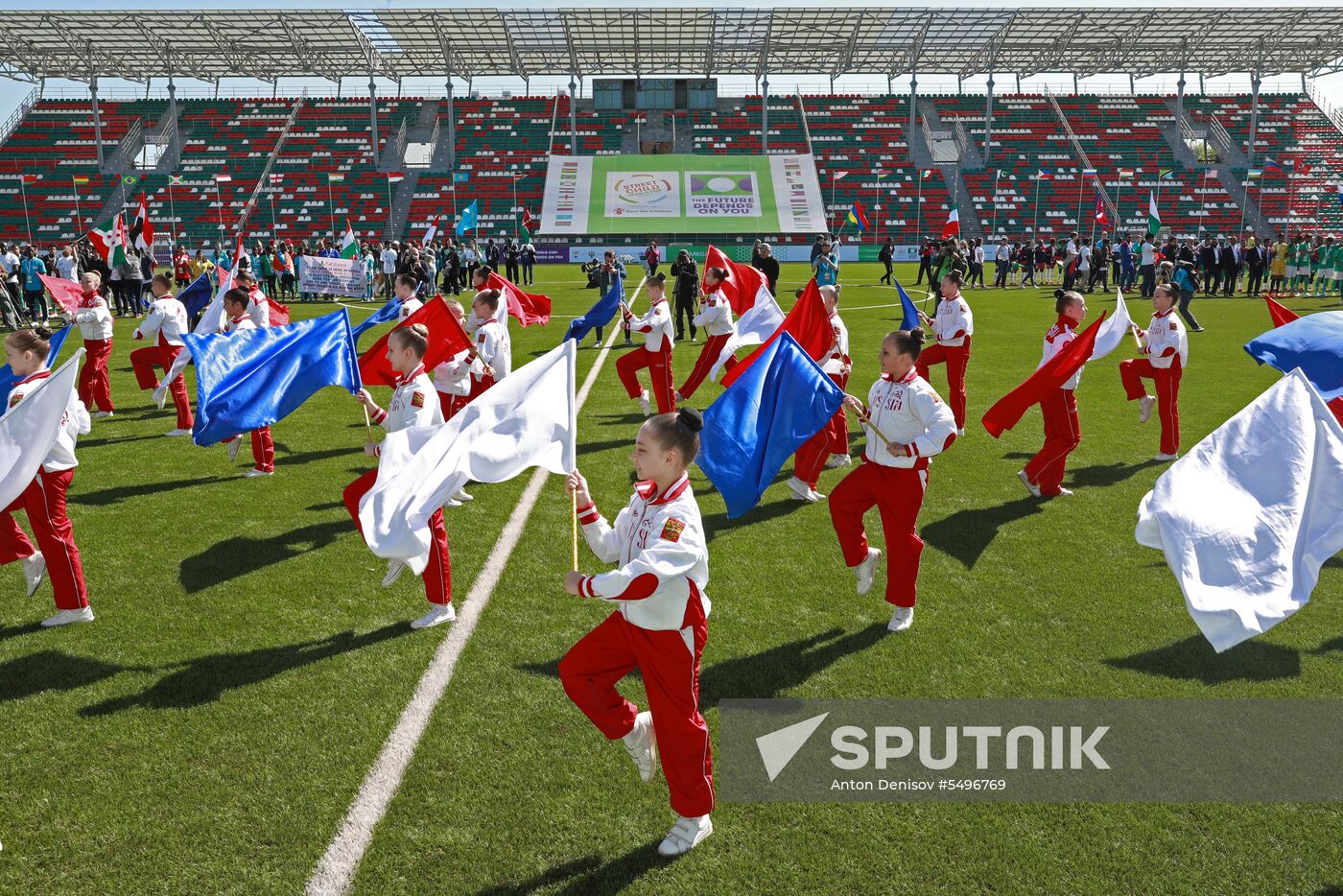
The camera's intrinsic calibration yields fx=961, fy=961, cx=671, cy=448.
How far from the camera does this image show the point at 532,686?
5609mm

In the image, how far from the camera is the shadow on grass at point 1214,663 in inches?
225

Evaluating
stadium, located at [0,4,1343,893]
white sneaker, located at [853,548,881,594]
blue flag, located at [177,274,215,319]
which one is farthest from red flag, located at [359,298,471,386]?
blue flag, located at [177,274,215,319]

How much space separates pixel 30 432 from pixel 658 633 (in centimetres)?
403

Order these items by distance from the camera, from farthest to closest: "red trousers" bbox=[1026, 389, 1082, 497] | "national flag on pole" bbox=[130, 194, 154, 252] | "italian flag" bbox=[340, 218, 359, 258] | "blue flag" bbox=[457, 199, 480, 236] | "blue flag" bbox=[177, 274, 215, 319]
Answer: "italian flag" bbox=[340, 218, 359, 258]
"blue flag" bbox=[457, 199, 480, 236]
"national flag on pole" bbox=[130, 194, 154, 252]
"blue flag" bbox=[177, 274, 215, 319]
"red trousers" bbox=[1026, 389, 1082, 497]

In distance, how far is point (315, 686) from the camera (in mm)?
5633

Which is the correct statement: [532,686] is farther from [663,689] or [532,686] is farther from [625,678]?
[663,689]

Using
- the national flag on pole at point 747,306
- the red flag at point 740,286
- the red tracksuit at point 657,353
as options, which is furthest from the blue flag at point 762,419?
the red flag at point 740,286

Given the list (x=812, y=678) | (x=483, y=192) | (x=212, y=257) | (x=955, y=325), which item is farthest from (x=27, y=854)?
(x=483, y=192)

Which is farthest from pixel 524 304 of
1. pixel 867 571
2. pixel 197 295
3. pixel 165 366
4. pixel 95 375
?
pixel 197 295

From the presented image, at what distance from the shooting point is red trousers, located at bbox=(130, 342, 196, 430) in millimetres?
12086

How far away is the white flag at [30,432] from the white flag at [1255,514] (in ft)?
19.2

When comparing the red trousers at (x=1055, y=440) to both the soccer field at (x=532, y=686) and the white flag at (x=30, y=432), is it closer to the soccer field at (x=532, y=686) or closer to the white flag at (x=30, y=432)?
the soccer field at (x=532, y=686)

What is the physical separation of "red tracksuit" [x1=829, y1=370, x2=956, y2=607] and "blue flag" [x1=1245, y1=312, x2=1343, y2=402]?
253 centimetres

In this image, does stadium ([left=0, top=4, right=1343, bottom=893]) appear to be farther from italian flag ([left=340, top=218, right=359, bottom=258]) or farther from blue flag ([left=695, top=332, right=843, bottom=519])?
italian flag ([left=340, top=218, right=359, bottom=258])
